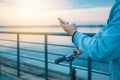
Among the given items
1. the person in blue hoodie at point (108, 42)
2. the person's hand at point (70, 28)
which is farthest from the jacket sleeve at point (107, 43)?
the person's hand at point (70, 28)

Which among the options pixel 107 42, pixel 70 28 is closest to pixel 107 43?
pixel 107 42

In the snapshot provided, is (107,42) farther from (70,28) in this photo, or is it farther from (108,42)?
(70,28)

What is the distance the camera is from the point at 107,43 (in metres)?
1.42

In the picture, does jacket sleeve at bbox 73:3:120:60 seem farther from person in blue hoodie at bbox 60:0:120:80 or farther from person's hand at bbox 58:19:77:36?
person's hand at bbox 58:19:77:36

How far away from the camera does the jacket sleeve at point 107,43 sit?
55.1 inches

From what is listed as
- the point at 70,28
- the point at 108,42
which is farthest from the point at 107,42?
the point at 70,28

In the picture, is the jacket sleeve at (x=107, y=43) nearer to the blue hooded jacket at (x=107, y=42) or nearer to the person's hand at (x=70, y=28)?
the blue hooded jacket at (x=107, y=42)

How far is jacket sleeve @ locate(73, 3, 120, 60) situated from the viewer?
140cm

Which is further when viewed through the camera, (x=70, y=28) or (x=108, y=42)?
(x=70, y=28)

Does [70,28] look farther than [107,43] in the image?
Yes

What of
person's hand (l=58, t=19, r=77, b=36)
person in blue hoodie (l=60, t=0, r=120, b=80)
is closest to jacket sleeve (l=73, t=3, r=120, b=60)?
person in blue hoodie (l=60, t=0, r=120, b=80)

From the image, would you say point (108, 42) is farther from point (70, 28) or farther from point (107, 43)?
point (70, 28)

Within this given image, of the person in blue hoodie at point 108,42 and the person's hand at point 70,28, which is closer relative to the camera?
the person in blue hoodie at point 108,42

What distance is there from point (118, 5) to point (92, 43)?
0.83ft
